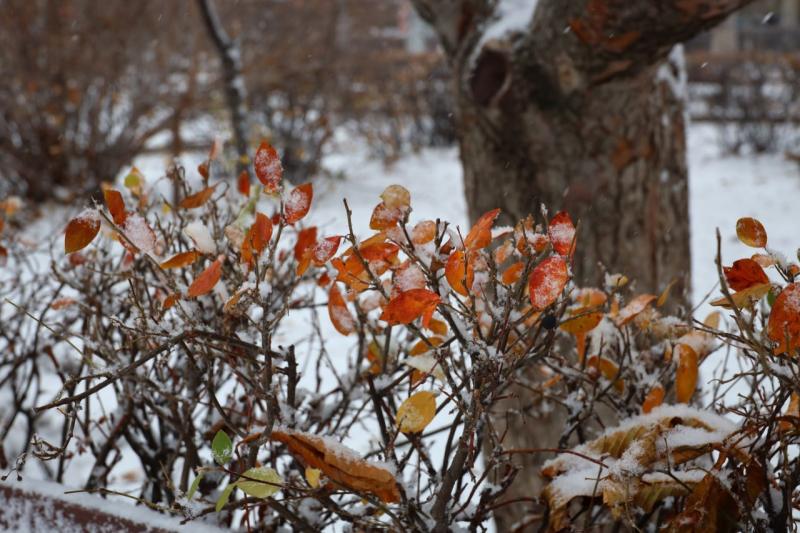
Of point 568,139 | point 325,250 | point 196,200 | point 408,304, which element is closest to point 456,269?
point 408,304

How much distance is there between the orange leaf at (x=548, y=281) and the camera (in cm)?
97

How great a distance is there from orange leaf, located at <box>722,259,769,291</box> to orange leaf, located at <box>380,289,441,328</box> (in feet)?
1.24

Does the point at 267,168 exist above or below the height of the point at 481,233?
above

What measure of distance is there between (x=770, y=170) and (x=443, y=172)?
370 cm

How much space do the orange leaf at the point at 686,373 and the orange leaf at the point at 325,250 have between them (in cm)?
56

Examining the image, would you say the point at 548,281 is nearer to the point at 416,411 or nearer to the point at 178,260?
the point at 416,411

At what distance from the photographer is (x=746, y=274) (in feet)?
3.33

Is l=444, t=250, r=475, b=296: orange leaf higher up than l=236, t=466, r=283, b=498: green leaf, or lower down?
higher up

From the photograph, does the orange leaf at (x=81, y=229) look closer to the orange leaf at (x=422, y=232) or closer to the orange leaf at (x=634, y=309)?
the orange leaf at (x=422, y=232)

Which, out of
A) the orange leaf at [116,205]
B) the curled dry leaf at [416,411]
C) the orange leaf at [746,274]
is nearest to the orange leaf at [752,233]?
the orange leaf at [746,274]

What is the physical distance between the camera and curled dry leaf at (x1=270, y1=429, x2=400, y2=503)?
106 centimetres

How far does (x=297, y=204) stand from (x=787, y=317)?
649 millimetres

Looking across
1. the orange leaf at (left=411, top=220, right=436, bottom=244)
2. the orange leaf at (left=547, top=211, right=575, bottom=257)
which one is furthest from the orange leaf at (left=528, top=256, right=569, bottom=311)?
the orange leaf at (left=411, top=220, right=436, bottom=244)

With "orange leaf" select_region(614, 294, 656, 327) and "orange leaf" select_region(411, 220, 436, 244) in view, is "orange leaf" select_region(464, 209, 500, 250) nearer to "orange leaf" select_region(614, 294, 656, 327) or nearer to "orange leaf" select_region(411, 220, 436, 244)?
"orange leaf" select_region(411, 220, 436, 244)
